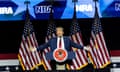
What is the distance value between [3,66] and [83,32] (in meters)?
2.48

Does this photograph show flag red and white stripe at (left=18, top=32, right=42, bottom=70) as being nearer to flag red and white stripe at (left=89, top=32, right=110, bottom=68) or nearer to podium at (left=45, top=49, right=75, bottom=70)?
podium at (left=45, top=49, right=75, bottom=70)

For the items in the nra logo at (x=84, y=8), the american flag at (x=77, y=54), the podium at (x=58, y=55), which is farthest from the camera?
the american flag at (x=77, y=54)

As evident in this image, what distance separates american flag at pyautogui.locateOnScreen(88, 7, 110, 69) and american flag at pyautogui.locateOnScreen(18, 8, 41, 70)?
150 cm

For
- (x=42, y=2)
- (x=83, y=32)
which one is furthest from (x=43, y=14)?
(x=83, y=32)

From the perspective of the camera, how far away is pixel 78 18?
15.7 meters

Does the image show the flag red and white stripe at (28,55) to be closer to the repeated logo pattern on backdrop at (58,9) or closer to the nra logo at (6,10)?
the repeated logo pattern on backdrop at (58,9)

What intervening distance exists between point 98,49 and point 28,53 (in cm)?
193

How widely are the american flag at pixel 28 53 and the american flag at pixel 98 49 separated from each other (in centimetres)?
150

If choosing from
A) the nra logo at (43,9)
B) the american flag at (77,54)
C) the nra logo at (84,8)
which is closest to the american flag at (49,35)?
the nra logo at (43,9)

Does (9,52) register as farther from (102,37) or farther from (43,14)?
(102,37)

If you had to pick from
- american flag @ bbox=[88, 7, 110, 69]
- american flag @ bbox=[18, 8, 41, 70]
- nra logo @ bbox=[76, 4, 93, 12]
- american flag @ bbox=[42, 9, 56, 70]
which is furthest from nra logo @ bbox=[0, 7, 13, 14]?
american flag @ bbox=[88, 7, 110, 69]

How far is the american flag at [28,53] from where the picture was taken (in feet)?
51.0

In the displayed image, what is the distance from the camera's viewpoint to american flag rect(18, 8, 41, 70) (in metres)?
15.5

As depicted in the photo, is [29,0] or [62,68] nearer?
[62,68]
